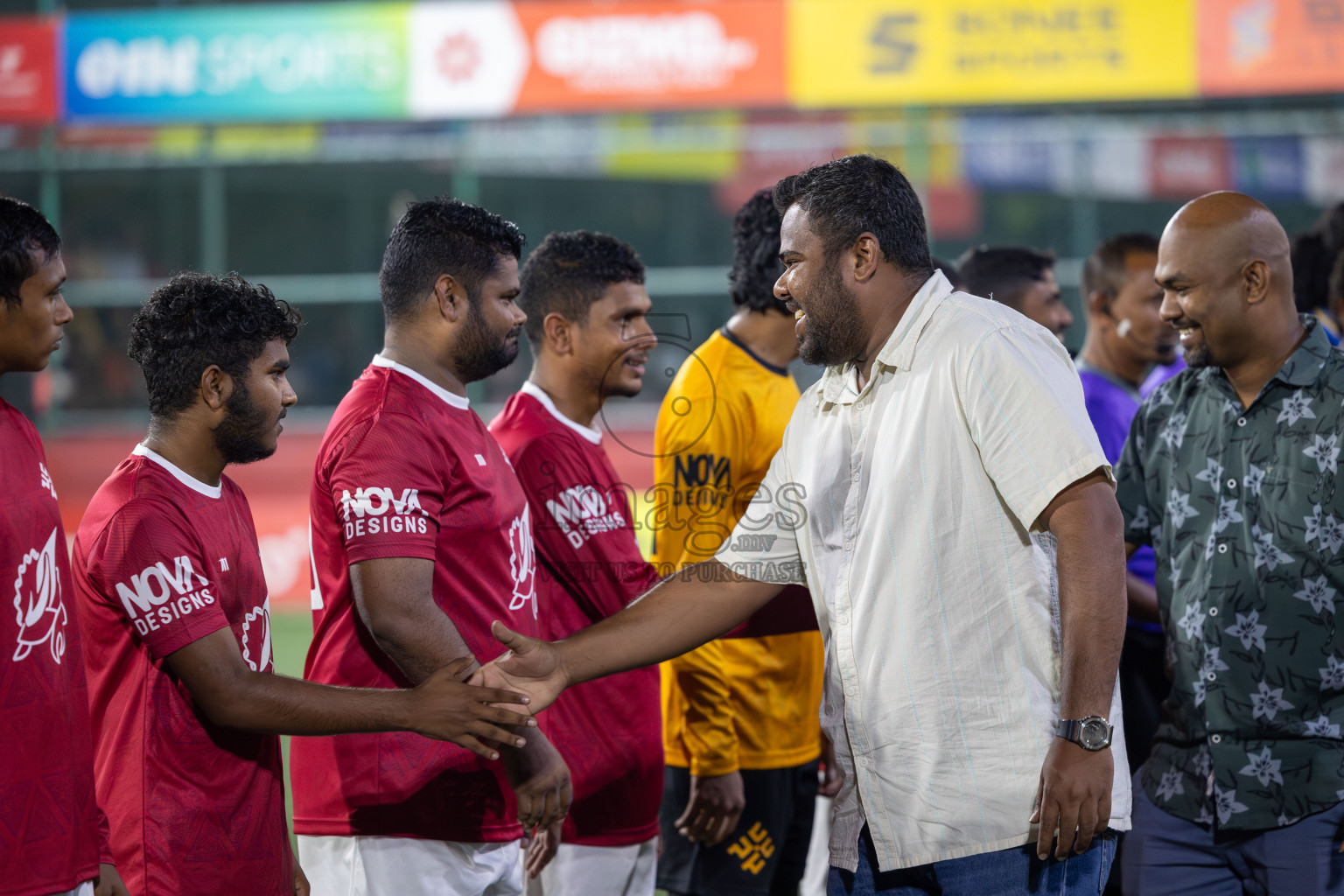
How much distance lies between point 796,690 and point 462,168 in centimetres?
1123

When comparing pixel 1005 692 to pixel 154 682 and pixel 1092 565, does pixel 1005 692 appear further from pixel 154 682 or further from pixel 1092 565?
pixel 154 682

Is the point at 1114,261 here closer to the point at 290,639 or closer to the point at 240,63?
the point at 290,639

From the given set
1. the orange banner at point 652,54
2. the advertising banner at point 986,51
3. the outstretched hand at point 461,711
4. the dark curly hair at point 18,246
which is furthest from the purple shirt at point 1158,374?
the orange banner at point 652,54

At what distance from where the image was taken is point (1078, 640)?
2.27 metres

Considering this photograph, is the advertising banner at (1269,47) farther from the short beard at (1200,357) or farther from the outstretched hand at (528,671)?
the outstretched hand at (528,671)

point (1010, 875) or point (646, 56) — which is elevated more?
point (646, 56)

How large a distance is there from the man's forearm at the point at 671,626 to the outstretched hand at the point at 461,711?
0.19 metres

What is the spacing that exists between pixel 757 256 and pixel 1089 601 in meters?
1.99

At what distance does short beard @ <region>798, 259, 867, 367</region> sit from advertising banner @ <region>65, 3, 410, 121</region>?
1154 centimetres

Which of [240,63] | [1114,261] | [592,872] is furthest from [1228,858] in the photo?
[240,63]

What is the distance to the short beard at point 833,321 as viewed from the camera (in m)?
2.62

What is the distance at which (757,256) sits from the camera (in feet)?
13.1

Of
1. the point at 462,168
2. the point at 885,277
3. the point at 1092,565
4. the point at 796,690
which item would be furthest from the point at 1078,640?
the point at 462,168

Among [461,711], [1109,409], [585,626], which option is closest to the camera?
[461,711]
